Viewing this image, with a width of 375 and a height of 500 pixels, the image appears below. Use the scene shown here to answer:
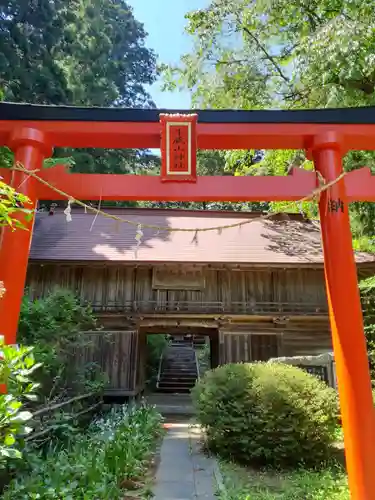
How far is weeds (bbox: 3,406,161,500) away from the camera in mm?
3945

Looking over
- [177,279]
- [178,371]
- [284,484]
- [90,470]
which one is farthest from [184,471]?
[178,371]

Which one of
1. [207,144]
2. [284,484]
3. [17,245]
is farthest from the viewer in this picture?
[284,484]

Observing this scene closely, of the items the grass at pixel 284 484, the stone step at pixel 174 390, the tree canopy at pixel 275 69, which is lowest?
the grass at pixel 284 484

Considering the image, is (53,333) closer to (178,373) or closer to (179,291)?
(179,291)

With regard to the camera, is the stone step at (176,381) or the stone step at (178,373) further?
the stone step at (178,373)

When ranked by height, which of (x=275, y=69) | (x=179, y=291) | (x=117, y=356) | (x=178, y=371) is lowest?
(x=178, y=371)

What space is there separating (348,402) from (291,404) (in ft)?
7.59

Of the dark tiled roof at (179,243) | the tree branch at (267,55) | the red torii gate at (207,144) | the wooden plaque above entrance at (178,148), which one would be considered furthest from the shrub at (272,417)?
the tree branch at (267,55)

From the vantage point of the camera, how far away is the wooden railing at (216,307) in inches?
531

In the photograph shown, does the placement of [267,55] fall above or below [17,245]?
above

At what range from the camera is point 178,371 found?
20250mm

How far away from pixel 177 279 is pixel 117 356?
3.37 metres

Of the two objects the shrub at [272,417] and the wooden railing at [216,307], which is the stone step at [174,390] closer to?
the wooden railing at [216,307]

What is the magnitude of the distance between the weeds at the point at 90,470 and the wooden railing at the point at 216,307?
5983 mm
